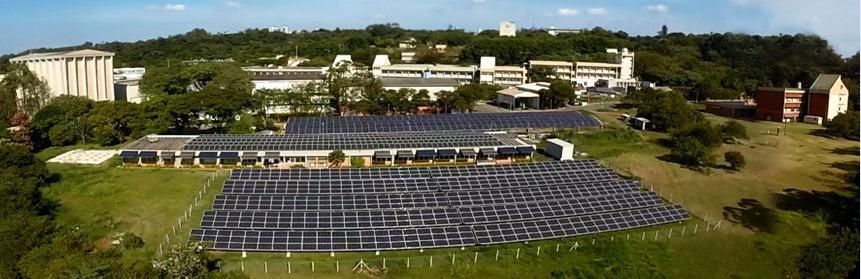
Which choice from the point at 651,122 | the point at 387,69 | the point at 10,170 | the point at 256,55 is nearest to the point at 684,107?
the point at 651,122

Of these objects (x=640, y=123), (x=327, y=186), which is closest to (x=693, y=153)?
(x=640, y=123)

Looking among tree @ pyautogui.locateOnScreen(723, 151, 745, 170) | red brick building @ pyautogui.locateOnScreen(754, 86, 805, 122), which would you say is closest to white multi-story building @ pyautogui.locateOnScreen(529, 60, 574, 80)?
red brick building @ pyautogui.locateOnScreen(754, 86, 805, 122)

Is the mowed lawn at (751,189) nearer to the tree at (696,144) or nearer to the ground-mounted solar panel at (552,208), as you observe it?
the tree at (696,144)

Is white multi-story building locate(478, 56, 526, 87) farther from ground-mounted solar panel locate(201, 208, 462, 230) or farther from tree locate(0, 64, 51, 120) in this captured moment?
ground-mounted solar panel locate(201, 208, 462, 230)

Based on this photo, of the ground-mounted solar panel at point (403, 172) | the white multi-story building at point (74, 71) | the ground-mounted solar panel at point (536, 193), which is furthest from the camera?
the white multi-story building at point (74, 71)

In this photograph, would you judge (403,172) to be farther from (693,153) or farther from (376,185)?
(693,153)

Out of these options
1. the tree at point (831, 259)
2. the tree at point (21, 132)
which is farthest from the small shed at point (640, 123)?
the tree at point (21, 132)
